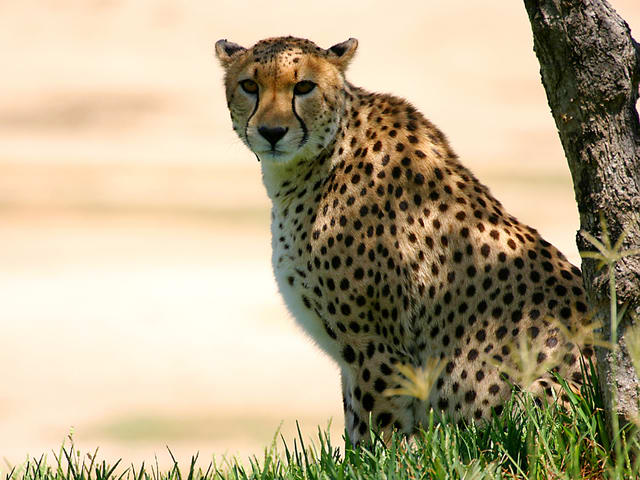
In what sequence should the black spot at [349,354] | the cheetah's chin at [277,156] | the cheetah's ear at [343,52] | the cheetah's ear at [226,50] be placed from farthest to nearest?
the cheetah's ear at [226,50] < the cheetah's ear at [343,52] < the cheetah's chin at [277,156] < the black spot at [349,354]

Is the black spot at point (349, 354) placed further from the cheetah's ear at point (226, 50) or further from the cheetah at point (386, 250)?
the cheetah's ear at point (226, 50)

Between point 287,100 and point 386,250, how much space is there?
67 cm

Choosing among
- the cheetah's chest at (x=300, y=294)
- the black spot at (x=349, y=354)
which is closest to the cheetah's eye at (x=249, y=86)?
the cheetah's chest at (x=300, y=294)

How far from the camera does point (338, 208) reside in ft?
11.7

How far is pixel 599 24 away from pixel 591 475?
1.18 metres

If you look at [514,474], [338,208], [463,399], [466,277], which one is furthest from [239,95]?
[514,474]

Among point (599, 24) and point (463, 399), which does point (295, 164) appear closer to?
point (463, 399)

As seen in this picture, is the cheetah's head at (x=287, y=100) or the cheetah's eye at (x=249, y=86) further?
the cheetah's eye at (x=249, y=86)

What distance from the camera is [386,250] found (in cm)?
347

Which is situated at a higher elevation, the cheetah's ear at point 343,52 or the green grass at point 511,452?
the cheetah's ear at point 343,52

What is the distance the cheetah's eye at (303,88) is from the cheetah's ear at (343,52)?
0.72 feet

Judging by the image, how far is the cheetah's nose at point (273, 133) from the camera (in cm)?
A: 348

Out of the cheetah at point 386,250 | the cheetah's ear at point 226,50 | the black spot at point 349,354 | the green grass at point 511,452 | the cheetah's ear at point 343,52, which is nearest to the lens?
the green grass at point 511,452

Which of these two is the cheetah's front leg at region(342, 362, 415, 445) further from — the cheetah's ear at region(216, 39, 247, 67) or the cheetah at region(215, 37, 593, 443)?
the cheetah's ear at region(216, 39, 247, 67)
